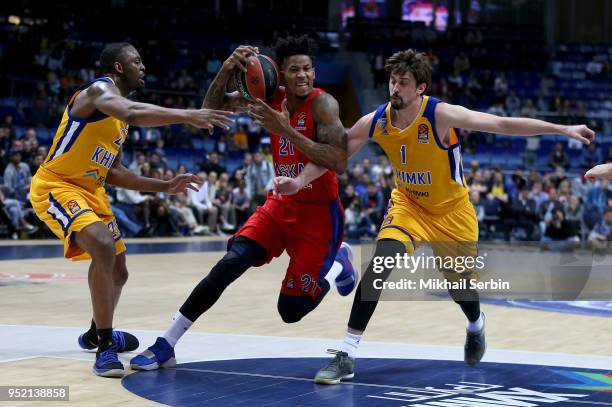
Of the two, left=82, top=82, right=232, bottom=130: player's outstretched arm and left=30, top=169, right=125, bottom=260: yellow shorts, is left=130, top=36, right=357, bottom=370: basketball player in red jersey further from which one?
left=30, top=169, right=125, bottom=260: yellow shorts

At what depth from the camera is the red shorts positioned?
5633 mm

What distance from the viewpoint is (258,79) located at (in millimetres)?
5363

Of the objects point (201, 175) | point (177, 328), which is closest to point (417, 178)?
point (177, 328)

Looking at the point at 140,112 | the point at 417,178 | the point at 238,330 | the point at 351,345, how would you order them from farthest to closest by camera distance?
the point at 238,330 < the point at 417,178 < the point at 351,345 < the point at 140,112

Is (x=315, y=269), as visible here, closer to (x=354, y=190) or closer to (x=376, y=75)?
(x=354, y=190)

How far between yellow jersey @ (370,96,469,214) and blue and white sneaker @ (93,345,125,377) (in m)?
1.91

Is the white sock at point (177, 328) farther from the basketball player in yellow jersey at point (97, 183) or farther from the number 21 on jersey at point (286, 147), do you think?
the number 21 on jersey at point (286, 147)

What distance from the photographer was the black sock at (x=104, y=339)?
208 inches

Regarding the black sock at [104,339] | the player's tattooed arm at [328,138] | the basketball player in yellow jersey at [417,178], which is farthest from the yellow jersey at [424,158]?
the black sock at [104,339]

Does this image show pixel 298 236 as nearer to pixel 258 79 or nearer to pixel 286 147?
pixel 286 147

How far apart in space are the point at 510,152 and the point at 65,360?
66.9 ft

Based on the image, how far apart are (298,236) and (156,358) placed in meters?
1.07

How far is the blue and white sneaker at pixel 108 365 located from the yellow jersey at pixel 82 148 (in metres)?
1.08

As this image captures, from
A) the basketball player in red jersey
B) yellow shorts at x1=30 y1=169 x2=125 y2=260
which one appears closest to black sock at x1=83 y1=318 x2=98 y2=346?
yellow shorts at x1=30 y1=169 x2=125 y2=260
